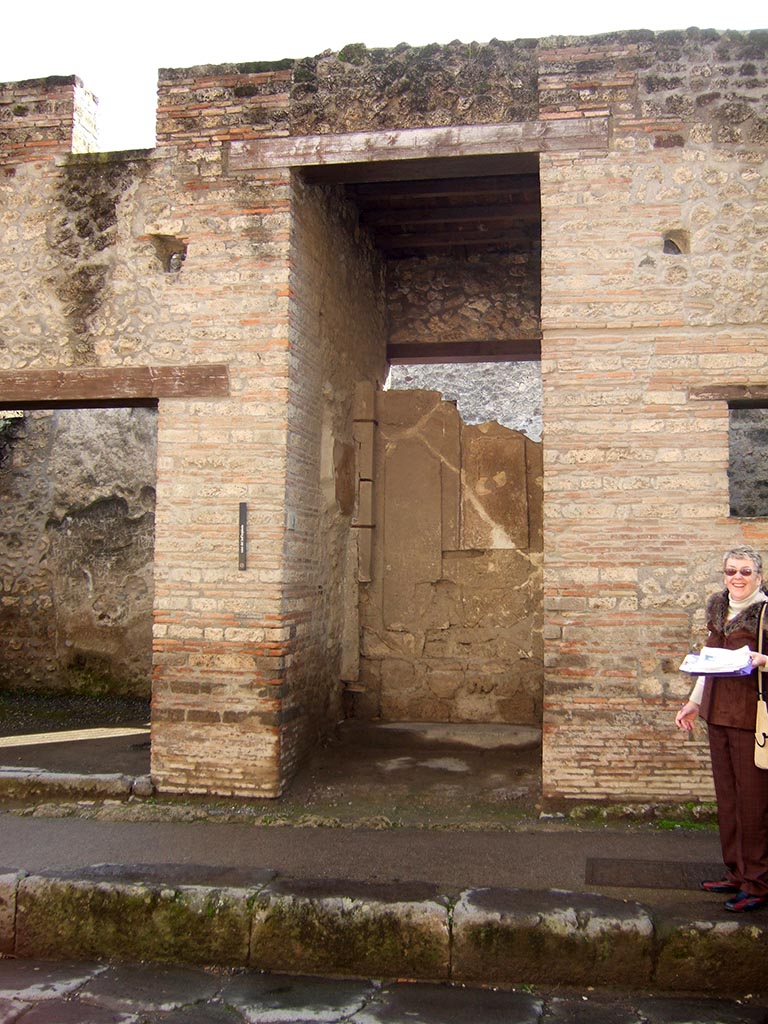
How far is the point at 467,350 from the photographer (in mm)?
9461

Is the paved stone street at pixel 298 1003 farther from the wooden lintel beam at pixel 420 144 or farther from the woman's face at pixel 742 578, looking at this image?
the wooden lintel beam at pixel 420 144

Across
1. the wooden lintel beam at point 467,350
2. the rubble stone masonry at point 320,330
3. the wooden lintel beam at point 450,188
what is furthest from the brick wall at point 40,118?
the wooden lintel beam at point 467,350

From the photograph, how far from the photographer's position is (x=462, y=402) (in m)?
21.2

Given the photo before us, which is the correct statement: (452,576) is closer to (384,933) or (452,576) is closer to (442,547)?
(442,547)

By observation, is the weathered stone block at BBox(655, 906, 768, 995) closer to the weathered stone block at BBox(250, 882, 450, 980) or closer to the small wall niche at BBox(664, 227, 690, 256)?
the weathered stone block at BBox(250, 882, 450, 980)

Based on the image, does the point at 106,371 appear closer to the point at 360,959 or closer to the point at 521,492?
the point at 521,492

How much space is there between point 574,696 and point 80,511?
6.14m

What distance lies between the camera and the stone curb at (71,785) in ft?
21.2

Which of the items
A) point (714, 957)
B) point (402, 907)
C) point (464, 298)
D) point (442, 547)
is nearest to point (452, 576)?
point (442, 547)

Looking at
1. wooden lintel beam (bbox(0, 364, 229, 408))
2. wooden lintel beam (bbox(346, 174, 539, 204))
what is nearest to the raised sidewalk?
wooden lintel beam (bbox(0, 364, 229, 408))

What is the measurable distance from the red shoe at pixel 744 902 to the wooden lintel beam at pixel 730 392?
119 inches

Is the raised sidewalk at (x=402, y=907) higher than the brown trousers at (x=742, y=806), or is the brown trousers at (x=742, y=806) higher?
the brown trousers at (x=742, y=806)

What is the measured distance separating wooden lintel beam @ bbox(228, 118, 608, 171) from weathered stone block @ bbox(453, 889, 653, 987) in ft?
15.3

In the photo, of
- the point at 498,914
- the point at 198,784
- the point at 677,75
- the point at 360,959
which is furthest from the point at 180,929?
the point at 677,75
